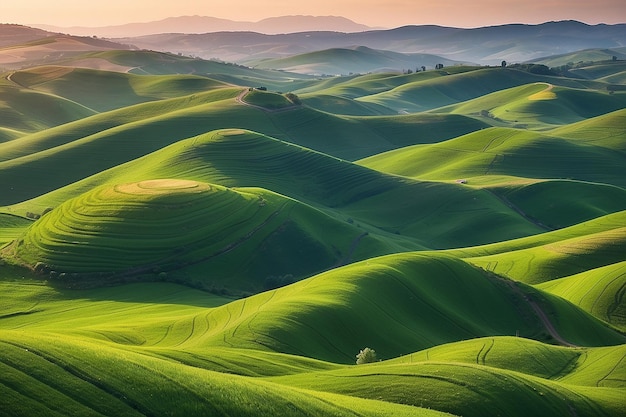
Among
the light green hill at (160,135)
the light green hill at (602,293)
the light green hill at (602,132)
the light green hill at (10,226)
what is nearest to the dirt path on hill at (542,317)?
the light green hill at (602,293)

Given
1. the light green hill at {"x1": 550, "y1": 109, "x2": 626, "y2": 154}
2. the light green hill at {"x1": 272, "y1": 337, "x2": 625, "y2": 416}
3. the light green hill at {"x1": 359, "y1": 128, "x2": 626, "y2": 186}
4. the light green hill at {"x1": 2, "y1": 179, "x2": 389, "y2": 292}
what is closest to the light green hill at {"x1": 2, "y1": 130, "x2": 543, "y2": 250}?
the light green hill at {"x1": 2, "y1": 179, "x2": 389, "y2": 292}

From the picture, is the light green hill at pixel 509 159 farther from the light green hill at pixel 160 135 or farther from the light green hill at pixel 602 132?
the light green hill at pixel 160 135

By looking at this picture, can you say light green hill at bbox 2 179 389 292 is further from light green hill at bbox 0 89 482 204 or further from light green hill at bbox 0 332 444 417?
light green hill at bbox 0 89 482 204

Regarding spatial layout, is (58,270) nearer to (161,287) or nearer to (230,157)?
(161,287)

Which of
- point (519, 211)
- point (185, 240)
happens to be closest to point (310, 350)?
point (185, 240)

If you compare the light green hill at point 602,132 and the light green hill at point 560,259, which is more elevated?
the light green hill at point 602,132

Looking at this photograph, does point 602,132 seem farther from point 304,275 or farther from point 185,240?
point 185,240
